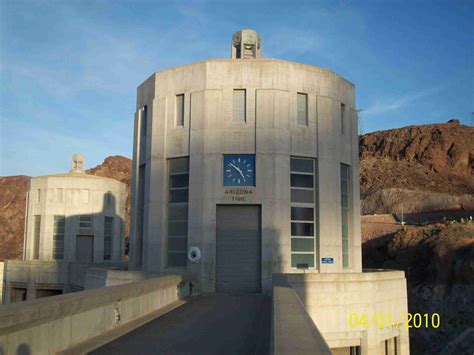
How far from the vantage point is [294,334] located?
5.53 meters

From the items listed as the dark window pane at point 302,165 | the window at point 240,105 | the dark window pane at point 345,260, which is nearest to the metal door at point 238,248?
the dark window pane at point 302,165

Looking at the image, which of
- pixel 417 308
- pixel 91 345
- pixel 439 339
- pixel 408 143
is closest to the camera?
pixel 91 345

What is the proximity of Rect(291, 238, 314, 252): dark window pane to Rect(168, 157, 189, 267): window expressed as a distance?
14.5 ft

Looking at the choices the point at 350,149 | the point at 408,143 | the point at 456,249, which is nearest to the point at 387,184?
the point at 408,143

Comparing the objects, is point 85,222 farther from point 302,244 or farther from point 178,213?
point 302,244

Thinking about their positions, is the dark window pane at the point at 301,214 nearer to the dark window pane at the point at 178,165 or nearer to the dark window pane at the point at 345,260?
the dark window pane at the point at 345,260

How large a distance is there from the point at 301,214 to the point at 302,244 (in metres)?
1.24

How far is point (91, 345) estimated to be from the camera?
8.25m

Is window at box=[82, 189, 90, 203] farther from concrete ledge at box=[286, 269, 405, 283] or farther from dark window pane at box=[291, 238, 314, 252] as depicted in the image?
concrete ledge at box=[286, 269, 405, 283]

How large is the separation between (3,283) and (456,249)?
5916 cm

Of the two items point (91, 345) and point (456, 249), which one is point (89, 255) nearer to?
point (91, 345)

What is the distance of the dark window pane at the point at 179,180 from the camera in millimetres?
21141

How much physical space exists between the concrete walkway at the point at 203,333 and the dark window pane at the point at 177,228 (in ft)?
21.9

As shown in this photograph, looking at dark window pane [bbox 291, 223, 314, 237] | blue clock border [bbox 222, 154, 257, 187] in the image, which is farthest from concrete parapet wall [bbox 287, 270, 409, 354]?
blue clock border [bbox 222, 154, 257, 187]
